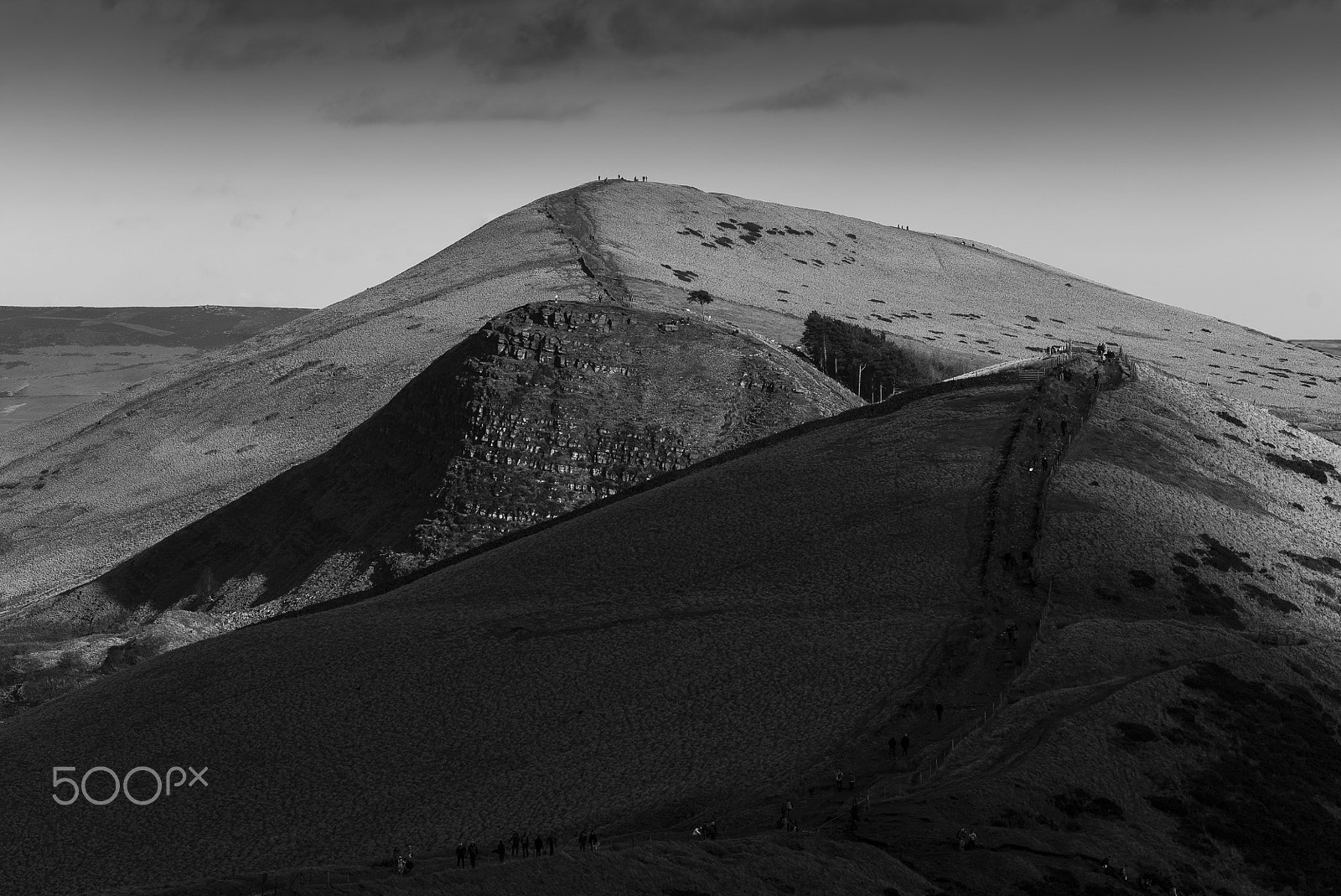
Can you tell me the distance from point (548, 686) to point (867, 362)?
272ft

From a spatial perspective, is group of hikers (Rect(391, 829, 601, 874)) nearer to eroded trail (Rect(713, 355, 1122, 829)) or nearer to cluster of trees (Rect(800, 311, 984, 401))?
eroded trail (Rect(713, 355, 1122, 829))

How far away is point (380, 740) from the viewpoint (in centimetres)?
5756

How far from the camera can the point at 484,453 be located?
354ft

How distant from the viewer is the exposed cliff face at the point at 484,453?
4085 inches

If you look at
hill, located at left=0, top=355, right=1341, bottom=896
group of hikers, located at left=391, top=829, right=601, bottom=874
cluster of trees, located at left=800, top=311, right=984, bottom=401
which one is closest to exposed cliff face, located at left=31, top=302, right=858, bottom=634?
cluster of trees, located at left=800, top=311, right=984, bottom=401

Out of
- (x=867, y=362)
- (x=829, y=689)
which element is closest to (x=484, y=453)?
(x=867, y=362)

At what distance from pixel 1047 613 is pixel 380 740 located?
28055mm

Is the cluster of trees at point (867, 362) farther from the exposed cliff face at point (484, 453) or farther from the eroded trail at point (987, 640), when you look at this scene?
the eroded trail at point (987, 640)

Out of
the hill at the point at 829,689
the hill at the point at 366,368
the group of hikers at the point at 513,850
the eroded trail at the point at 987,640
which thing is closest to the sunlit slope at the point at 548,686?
the hill at the point at 829,689

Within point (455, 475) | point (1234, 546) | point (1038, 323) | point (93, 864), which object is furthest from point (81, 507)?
point (1038, 323)

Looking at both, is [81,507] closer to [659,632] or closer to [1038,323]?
[659,632]

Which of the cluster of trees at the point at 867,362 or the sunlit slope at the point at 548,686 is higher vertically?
the cluster of trees at the point at 867,362

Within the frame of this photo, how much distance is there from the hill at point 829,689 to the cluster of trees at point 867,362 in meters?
49.1

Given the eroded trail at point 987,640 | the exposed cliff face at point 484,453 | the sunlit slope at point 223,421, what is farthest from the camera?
the sunlit slope at point 223,421
